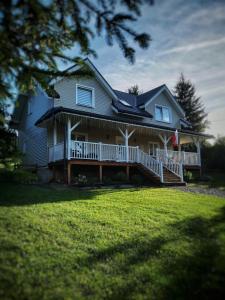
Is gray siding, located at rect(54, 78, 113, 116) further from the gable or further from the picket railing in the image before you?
the gable

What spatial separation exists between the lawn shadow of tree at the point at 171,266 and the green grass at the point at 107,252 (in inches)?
0.6

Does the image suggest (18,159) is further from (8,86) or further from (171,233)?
(171,233)

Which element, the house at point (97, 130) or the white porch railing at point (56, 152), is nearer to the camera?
the white porch railing at point (56, 152)

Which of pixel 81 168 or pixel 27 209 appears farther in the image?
pixel 81 168

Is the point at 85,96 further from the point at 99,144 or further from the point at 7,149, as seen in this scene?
the point at 7,149

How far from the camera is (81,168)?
51.0 ft

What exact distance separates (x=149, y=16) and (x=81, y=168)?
39.5ft

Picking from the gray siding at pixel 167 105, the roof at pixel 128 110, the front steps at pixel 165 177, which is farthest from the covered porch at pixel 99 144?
the gray siding at pixel 167 105

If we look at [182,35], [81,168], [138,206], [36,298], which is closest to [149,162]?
[81,168]

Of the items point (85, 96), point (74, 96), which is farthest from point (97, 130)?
point (74, 96)

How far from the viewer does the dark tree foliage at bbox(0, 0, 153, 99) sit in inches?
126

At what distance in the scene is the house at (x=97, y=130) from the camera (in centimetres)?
1408

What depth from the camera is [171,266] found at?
441 cm

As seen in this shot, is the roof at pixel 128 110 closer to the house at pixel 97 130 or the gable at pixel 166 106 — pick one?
the house at pixel 97 130
